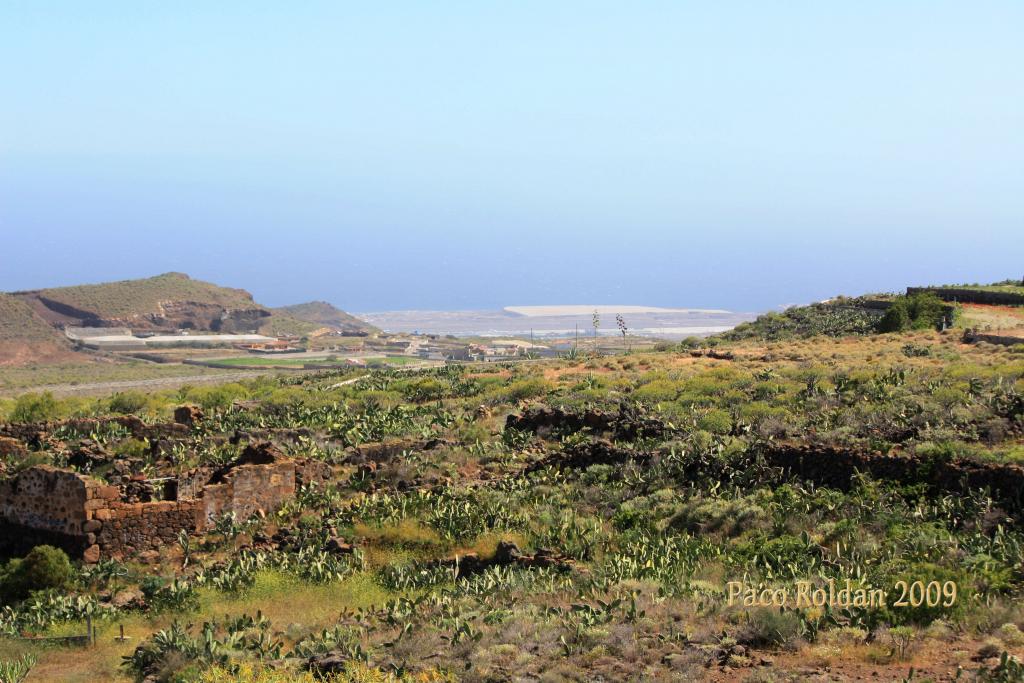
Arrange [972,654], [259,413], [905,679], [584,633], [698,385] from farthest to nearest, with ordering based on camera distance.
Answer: [259,413], [698,385], [584,633], [972,654], [905,679]

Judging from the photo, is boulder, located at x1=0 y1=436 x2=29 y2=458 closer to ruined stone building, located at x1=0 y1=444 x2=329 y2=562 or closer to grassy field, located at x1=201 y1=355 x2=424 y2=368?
ruined stone building, located at x1=0 y1=444 x2=329 y2=562

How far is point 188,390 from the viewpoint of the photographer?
44.0 metres

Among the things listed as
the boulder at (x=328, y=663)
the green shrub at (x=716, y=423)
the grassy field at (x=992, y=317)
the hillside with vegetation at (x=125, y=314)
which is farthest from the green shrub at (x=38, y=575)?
the hillside with vegetation at (x=125, y=314)

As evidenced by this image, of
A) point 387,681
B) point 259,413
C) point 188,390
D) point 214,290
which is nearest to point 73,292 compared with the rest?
point 214,290

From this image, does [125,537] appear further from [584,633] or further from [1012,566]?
[1012,566]

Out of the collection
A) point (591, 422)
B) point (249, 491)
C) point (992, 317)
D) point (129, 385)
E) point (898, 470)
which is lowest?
point (129, 385)

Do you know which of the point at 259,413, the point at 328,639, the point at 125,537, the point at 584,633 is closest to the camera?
the point at 584,633

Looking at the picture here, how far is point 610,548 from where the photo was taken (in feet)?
55.2

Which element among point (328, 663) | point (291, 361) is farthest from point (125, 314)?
point (328, 663)

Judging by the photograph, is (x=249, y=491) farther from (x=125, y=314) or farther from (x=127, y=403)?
(x=125, y=314)

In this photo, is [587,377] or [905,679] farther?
[587,377]

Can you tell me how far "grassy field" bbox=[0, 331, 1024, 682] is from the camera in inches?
460

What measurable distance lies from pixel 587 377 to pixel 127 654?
22646mm

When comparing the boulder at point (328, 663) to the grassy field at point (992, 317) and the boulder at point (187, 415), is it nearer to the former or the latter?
the boulder at point (187, 415)
